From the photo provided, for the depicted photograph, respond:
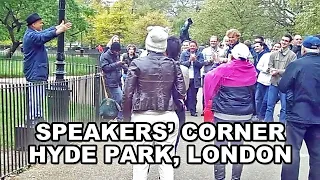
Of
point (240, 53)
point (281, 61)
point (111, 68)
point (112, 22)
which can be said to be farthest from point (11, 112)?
point (112, 22)

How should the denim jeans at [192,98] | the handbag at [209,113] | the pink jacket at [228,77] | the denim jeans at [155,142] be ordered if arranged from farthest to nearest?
the denim jeans at [192,98]
the handbag at [209,113]
the pink jacket at [228,77]
the denim jeans at [155,142]

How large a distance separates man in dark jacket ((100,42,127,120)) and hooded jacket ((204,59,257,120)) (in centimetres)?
439

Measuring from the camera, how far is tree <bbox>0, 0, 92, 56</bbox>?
34272 millimetres

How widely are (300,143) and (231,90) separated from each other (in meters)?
1.05

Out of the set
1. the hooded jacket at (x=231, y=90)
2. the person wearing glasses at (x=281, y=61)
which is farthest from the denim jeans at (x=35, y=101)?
the person wearing glasses at (x=281, y=61)

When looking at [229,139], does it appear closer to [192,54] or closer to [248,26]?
[192,54]

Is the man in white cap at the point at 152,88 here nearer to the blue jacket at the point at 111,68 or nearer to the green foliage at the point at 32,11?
the blue jacket at the point at 111,68

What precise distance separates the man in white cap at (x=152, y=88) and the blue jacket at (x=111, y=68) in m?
4.95

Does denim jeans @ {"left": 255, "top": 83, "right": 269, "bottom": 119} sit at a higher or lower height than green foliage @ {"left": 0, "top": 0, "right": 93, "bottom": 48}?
lower

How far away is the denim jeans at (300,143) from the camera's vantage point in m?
6.40

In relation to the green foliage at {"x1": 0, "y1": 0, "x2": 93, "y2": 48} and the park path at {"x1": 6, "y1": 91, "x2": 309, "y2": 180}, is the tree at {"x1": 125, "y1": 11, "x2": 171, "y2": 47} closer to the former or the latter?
the green foliage at {"x1": 0, "y1": 0, "x2": 93, "y2": 48}

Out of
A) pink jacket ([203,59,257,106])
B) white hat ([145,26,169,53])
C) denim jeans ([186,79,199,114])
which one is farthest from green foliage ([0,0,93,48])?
white hat ([145,26,169,53])

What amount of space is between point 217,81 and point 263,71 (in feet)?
17.6

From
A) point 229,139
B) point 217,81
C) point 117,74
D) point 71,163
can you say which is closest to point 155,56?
point 217,81
